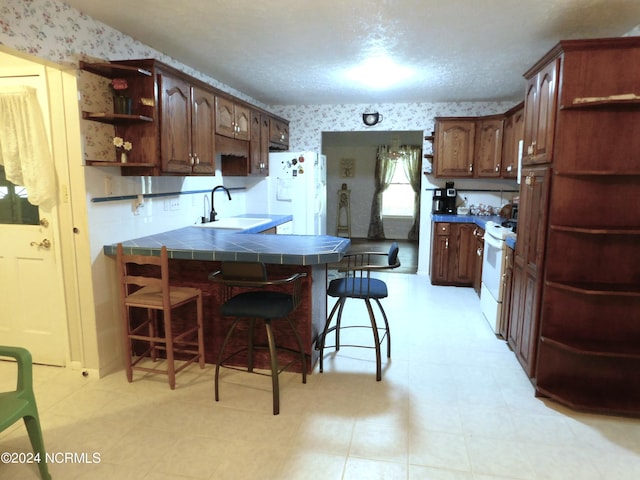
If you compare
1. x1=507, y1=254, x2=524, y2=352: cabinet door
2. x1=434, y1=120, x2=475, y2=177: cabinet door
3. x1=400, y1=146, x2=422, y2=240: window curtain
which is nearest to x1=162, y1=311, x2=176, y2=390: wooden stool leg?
x1=507, y1=254, x2=524, y2=352: cabinet door

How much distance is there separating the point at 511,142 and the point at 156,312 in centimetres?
406

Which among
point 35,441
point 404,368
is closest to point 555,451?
point 404,368

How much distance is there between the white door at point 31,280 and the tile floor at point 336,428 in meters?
0.23

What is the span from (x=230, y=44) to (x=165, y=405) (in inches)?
103

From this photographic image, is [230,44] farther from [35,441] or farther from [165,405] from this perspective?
[35,441]

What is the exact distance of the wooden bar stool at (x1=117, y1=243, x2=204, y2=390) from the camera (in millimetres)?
2469

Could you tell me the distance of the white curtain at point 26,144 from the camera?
2529mm

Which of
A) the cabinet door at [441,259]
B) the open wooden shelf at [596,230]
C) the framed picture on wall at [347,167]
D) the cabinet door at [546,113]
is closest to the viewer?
the open wooden shelf at [596,230]

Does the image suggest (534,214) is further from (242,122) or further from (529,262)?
(242,122)

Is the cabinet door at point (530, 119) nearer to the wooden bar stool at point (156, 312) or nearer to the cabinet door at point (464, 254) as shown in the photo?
the cabinet door at point (464, 254)

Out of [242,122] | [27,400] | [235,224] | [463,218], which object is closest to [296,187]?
[242,122]

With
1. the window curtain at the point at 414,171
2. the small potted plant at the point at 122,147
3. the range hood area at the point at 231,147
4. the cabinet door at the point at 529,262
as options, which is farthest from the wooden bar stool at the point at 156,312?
the window curtain at the point at 414,171

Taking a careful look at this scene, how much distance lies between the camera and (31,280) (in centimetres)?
283

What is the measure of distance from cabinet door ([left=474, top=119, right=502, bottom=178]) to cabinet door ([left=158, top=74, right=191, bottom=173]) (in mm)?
3518
